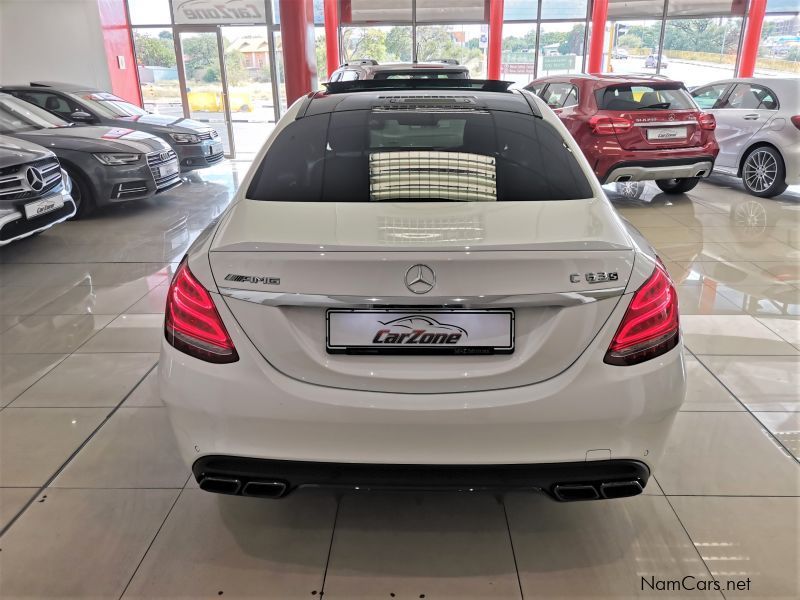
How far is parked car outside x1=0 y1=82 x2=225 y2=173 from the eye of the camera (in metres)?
7.77

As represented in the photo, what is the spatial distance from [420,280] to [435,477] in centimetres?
50

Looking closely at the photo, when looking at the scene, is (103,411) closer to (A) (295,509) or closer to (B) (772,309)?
(A) (295,509)

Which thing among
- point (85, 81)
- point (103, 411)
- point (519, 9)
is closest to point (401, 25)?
point (519, 9)

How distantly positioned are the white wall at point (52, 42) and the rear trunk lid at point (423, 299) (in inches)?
507

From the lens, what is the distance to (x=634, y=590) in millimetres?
1734

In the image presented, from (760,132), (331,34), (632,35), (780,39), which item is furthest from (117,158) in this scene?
(780,39)

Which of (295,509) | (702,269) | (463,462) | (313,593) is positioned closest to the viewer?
(463,462)

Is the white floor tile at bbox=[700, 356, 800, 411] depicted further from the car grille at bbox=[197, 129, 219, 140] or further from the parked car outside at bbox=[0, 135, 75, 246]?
the car grille at bbox=[197, 129, 219, 140]

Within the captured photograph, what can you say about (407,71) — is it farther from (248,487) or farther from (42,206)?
(248,487)

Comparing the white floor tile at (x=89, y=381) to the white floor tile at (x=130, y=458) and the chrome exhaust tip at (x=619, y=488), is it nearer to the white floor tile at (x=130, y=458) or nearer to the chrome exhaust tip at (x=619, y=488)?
the white floor tile at (x=130, y=458)

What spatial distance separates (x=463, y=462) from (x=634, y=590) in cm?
70

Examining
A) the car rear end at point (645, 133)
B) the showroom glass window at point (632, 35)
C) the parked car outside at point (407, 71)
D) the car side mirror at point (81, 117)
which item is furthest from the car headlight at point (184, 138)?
the showroom glass window at point (632, 35)

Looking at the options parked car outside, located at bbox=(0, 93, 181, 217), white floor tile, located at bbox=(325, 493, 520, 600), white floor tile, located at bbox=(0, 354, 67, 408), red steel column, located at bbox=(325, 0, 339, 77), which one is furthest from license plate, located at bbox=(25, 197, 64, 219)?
red steel column, located at bbox=(325, 0, 339, 77)

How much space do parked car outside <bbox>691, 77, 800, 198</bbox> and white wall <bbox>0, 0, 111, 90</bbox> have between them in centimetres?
1117
